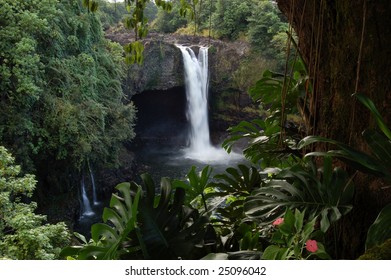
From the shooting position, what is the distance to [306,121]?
3.17 feet

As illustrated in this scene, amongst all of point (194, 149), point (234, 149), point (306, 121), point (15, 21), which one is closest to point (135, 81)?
point (194, 149)

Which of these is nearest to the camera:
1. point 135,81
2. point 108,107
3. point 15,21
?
point 15,21

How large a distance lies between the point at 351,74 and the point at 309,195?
0.27m

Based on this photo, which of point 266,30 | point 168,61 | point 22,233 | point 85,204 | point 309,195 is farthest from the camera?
point 168,61

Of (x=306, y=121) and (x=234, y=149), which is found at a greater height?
(x=306, y=121)

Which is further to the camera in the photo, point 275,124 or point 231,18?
point 231,18

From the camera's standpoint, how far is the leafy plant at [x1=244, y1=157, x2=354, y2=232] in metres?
0.70

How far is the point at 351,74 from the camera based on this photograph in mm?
793

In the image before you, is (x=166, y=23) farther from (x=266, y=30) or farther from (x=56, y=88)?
(x=56, y=88)

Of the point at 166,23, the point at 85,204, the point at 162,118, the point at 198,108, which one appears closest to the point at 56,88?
the point at 85,204

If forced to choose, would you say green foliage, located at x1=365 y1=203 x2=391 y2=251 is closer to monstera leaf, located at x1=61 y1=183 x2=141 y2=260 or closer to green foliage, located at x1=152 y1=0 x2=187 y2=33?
monstera leaf, located at x1=61 y1=183 x2=141 y2=260

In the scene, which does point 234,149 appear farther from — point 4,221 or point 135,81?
point 4,221

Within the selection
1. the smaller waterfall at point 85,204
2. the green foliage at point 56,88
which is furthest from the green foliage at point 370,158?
the smaller waterfall at point 85,204
